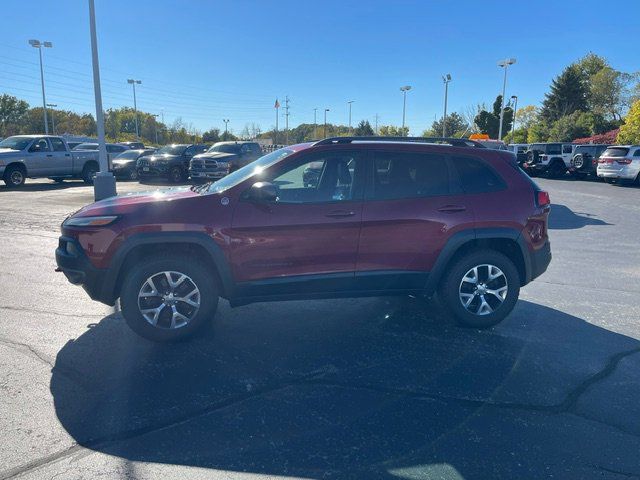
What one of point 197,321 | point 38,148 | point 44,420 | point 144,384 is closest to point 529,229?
point 197,321

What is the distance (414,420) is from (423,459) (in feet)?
1.35

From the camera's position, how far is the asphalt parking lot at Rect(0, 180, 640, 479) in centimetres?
285

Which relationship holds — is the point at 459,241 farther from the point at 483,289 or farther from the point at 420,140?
the point at 420,140

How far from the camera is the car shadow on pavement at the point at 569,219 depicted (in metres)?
11.3

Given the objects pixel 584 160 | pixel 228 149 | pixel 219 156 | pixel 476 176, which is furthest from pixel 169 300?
pixel 584 160

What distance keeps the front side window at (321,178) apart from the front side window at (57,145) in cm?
1672

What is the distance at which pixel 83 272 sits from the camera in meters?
4.25

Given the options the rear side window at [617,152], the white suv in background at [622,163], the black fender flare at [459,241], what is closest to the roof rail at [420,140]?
the black fender flare at [459,241]

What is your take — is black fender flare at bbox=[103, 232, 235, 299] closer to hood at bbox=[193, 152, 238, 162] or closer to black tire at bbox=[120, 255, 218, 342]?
black tire at bbox=[120, 255, 218, 342]

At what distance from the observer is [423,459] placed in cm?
288

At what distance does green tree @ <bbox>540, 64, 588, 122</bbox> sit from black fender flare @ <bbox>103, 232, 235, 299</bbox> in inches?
2541

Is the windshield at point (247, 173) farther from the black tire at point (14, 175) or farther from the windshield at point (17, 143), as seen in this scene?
the windshield at point (17, 143)

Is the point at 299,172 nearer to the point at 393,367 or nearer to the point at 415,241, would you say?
the point at 415,241

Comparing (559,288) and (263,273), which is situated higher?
(263,273)
